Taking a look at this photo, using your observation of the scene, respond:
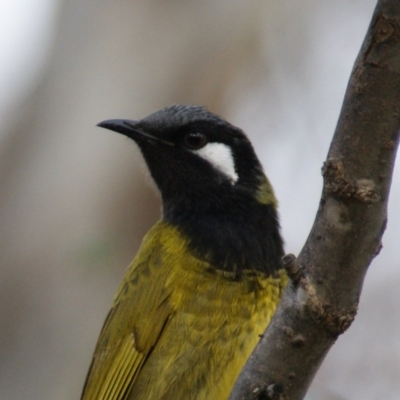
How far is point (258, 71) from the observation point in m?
7.34

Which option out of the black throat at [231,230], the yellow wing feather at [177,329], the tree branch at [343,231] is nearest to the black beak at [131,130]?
the black throat at [231,230]

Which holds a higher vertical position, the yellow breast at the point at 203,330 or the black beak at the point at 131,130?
the black beak at the point at 131,130

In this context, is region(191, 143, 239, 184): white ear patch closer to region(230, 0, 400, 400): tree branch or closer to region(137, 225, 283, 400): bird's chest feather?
region(137, 225, 283, 400): bird's chest feather

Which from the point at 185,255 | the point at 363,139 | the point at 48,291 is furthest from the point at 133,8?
the point at 363,139

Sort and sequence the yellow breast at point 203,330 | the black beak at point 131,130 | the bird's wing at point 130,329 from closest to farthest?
the yellow breast at point 203,330 → the bird's wing at point 130,329 → the black beak at point 131,130

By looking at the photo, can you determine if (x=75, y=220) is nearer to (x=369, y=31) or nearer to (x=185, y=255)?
(x=185, y=255)

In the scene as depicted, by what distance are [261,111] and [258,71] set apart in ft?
1.21

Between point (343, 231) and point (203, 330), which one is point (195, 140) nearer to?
point (203, 330)

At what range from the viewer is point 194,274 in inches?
155

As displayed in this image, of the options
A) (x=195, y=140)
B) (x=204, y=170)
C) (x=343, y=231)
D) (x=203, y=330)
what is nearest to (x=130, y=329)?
(x=203, y=330)

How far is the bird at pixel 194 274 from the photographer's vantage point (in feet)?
12.2

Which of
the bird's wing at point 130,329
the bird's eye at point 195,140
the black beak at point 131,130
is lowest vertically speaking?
the bird's wing at point 130,329

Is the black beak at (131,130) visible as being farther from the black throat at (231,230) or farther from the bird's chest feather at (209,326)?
the bird's chest feather at (209,326)

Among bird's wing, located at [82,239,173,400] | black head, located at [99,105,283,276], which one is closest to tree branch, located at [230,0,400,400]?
bird's wing, located at [82,239,173,400]
